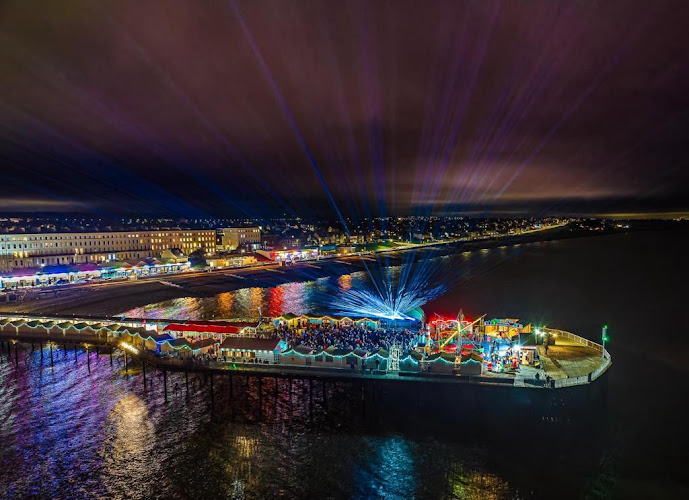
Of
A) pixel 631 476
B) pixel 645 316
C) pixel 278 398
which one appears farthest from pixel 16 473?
Answer: pixel 645 316

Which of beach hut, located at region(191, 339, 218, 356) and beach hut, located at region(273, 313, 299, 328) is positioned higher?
beach hut, located at region(273, 313, 299, 328)

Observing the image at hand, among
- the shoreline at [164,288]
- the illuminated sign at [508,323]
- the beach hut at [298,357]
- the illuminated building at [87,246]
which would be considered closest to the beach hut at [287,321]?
the beach hut at [298,357]

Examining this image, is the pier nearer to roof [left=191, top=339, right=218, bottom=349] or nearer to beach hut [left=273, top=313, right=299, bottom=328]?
roof [left=191, top=339, right=218, bottom=349]

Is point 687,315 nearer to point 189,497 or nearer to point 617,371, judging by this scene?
point 617,371

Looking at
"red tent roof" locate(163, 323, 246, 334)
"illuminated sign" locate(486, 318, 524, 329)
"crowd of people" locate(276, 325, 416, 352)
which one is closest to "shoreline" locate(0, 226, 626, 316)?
"red tent roof" locate(163, 323, 246, 334)

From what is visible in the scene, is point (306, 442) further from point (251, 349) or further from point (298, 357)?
point (251, 349)
